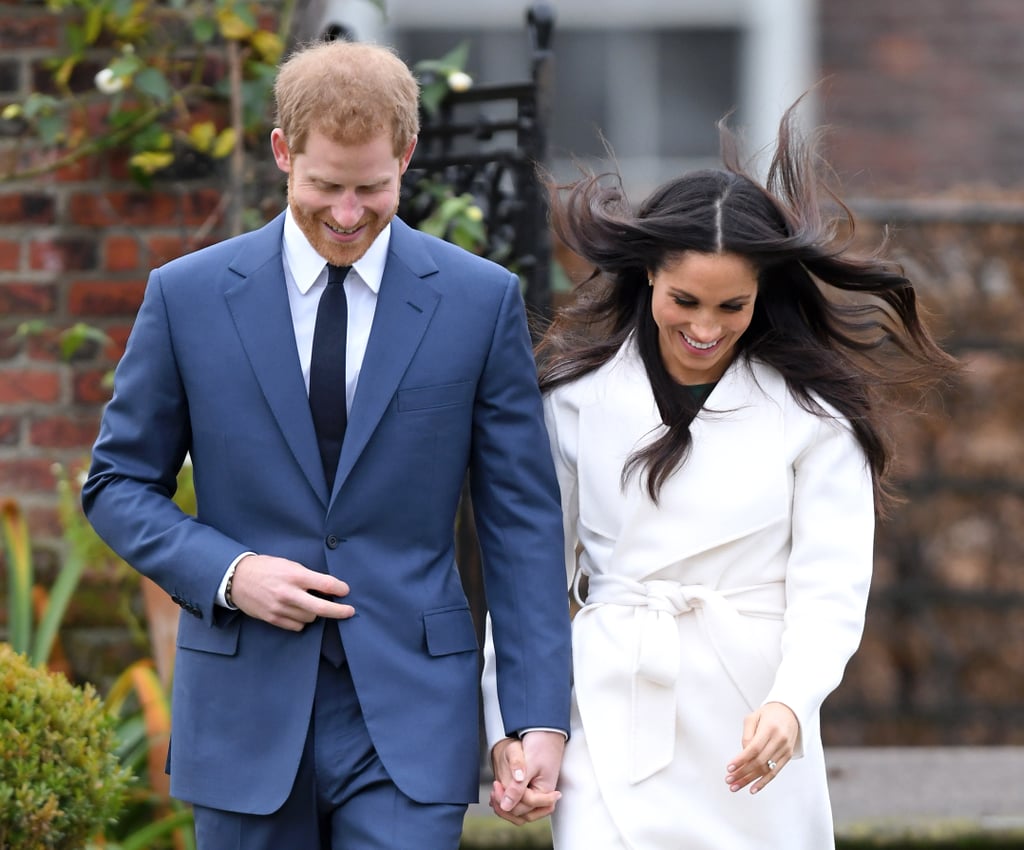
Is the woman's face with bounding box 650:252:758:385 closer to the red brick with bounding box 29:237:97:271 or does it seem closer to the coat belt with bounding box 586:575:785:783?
the coat belt with bounding box 586:575:785:783

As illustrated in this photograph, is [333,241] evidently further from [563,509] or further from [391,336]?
[563,509]

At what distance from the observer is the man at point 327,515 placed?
2873mm

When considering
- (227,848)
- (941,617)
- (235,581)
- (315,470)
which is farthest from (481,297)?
(941,617)

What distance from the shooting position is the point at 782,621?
10.1 feet

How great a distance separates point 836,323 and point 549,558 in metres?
0.73

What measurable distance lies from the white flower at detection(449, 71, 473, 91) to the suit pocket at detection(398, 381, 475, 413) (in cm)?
191

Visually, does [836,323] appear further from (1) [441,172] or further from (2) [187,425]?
(1) [441,172]

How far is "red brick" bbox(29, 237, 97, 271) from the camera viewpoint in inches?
191

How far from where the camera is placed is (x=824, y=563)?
3004 mm

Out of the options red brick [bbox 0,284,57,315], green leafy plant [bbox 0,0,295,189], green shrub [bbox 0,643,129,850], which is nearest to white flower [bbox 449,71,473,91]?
green leafy plant [bbox 0,0,295,189]

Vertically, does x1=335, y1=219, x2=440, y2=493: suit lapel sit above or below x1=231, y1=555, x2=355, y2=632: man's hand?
above

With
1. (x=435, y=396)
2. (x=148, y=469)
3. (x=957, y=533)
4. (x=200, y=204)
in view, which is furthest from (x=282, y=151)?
(x=957, y=533)

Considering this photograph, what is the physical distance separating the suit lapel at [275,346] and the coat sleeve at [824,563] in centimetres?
82

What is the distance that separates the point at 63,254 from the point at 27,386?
0.38 meters
